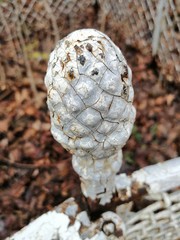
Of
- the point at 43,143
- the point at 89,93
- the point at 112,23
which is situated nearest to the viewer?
the point at 89,93

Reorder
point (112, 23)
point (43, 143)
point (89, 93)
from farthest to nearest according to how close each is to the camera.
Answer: point (112, 23)
point (43, 143)
point (89, 93)

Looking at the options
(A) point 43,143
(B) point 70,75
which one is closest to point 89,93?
(B) point 70,75

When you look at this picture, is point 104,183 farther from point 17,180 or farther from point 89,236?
point 17,180

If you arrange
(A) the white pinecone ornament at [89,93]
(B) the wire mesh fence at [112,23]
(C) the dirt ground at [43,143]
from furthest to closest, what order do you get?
(B) the wire mesh fence at [112,23] < (C) the dirt ground at [43,143] < (A) the white pinecone ornament at [89,93]

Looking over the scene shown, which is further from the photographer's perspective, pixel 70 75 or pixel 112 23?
pixel 112 23

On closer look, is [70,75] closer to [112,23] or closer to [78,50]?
[78,50]

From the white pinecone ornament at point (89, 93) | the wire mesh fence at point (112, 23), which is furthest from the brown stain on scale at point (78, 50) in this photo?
the wire mesh fence at point (112, 23)

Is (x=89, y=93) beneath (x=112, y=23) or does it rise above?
above

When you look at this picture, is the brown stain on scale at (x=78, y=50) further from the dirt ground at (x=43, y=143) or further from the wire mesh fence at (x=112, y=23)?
the wire mesh fence at (x=112, y=23)
